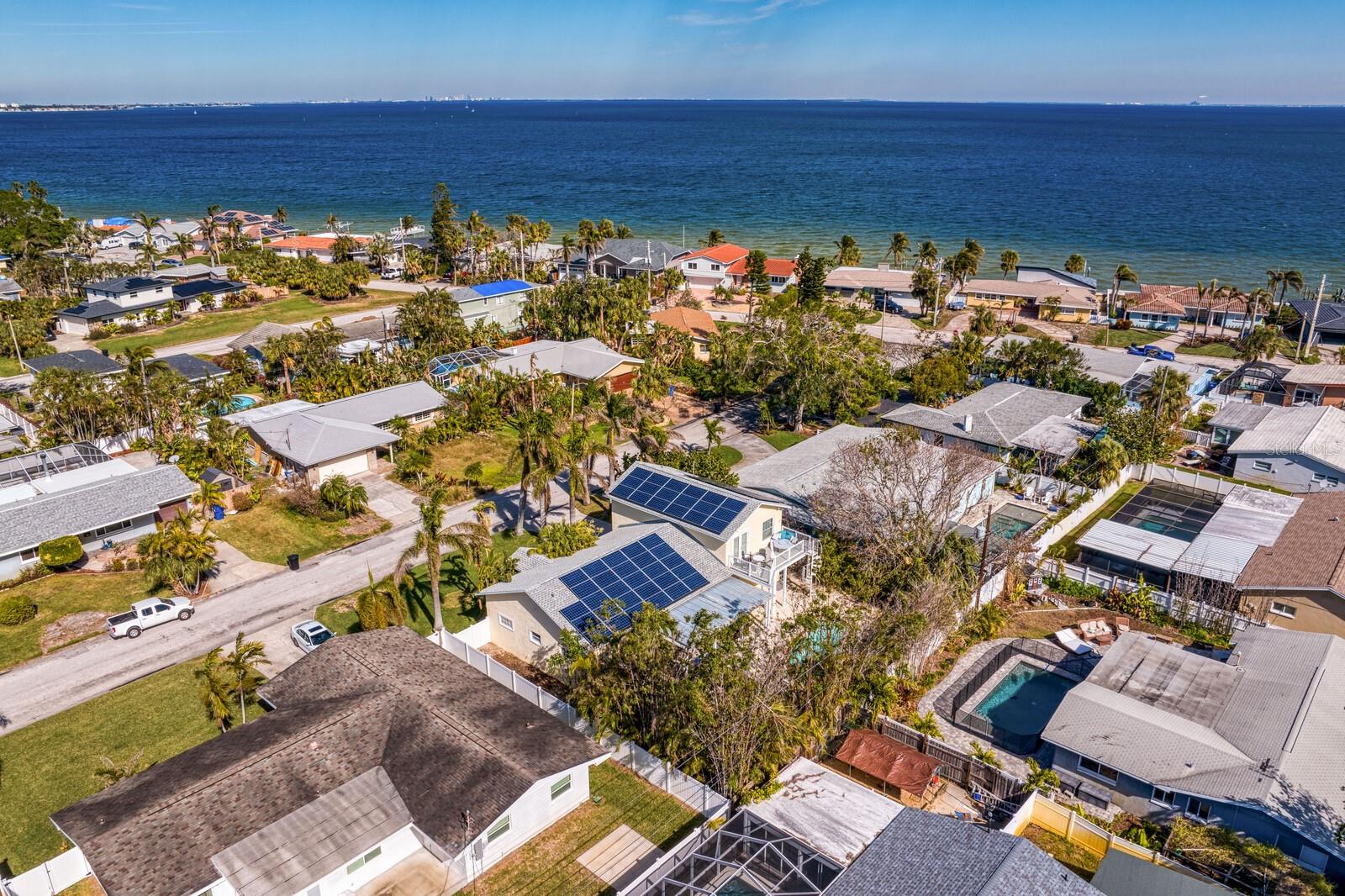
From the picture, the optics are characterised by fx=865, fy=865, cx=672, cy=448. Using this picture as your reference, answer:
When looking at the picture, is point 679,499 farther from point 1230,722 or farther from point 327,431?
point 327,431

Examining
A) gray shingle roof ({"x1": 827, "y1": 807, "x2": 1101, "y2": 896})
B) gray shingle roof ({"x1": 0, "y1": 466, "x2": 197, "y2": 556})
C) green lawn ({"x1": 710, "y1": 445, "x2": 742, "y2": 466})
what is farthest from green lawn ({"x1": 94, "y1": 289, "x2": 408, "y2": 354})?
gray shingle roof ({"x1": 827, "y1": 807, "x2": 1101, "y2": 896})

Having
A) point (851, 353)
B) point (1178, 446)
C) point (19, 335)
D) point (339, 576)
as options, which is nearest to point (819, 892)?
point (339, 576)

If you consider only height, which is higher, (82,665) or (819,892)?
(819,892)

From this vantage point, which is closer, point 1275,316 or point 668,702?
point 668,702

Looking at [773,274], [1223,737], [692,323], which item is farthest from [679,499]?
Answer: [773,274]

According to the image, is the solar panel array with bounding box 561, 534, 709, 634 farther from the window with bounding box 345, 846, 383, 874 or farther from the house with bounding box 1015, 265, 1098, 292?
the house with bounding box 1015, 265, 1098, 292

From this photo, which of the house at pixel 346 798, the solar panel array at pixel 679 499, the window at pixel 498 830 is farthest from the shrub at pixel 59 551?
the window at pixel 498 830

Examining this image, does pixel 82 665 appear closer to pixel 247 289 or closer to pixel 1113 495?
pixel 1113 495
